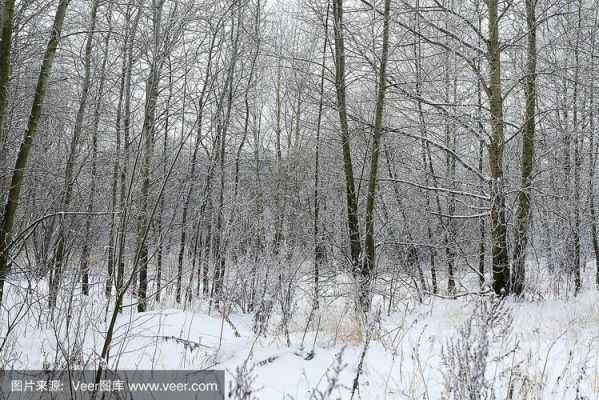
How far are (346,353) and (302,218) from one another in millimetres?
8353

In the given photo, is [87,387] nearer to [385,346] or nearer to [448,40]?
[385,346]

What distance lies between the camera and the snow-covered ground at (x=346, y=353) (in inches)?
103

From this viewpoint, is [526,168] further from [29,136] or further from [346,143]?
[29,136]

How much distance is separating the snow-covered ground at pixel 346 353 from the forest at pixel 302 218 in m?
0.03

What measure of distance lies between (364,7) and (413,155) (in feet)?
14.0

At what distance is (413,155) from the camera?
33.8ft

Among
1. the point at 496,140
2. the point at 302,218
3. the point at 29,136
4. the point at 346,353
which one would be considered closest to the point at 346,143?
the point at 496,140

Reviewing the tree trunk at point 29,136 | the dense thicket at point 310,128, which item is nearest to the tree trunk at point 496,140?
the dense thicket at point 310,128

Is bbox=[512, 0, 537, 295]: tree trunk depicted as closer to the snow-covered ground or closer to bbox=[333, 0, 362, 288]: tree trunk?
the snow-covered ground

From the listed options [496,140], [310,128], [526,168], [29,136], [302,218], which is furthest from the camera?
[302,218]

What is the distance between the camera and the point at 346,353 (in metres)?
3.71

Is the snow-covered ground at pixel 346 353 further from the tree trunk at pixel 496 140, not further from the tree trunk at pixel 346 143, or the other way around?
the tree trunk at pixel 346 143

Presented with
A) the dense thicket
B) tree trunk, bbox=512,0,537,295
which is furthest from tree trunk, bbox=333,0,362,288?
tree trunk, bbox=512,0,537,295

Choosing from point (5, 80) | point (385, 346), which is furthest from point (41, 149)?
point (385, 346)
